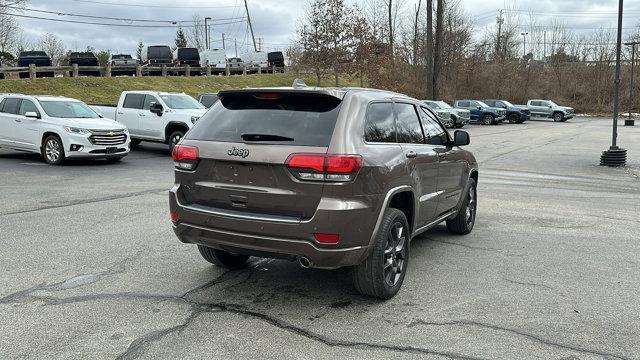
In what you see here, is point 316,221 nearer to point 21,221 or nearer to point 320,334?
point 320,334

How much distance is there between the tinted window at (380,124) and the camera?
4508 millimetres

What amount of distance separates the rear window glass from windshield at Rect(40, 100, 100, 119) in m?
11.1

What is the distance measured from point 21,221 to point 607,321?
7.02m

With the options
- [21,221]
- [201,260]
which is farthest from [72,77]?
[201,260]

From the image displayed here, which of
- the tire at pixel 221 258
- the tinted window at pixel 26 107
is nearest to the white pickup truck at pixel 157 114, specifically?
the tinted window at pixel 26 107

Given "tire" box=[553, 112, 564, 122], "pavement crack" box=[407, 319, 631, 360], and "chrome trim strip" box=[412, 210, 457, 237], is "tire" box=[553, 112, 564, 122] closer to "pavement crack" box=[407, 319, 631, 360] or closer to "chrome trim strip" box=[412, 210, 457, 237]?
"chrome trim strip" box=[412, 210, 457, 237]

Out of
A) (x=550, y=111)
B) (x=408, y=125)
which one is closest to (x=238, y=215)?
(x=408, y=125)

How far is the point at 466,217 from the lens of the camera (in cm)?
697

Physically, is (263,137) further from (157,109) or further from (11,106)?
(157,109)

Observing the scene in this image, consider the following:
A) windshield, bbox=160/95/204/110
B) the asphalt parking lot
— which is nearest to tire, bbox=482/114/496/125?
windshield, bbox=160/95/204/110

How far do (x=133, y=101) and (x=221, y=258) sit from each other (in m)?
13.6

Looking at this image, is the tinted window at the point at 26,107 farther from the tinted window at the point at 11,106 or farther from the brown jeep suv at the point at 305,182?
the brown jeep suv at the point at 305,182

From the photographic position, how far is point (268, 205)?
164 inches

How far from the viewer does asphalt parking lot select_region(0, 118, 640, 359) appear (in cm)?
371
